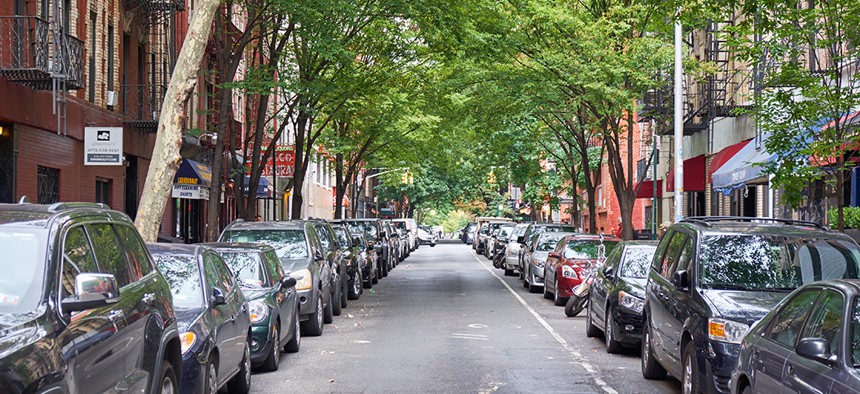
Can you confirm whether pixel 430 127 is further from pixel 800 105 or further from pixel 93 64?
pixel 800 105

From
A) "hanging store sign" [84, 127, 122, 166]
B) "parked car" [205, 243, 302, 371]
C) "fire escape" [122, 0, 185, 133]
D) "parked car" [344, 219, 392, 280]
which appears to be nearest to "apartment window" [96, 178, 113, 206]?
"fire escape" [122, 0, 185, 133]

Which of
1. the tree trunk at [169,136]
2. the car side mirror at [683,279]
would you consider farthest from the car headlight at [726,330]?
the tree trunk at [169,136]

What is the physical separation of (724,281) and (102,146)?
1487 cm

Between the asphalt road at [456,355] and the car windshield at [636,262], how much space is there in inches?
44.0

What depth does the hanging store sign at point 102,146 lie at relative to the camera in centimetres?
2139

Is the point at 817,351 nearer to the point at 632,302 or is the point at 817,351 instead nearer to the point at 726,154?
the point at 632,302

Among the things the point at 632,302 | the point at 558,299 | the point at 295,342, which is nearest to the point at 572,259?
the point at 558,299

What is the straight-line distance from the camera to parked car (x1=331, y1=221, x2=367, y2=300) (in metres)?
22.8

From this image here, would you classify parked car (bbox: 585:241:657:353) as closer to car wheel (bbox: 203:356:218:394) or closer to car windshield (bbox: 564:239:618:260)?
car windshield (bbox: 564:239:618:260)

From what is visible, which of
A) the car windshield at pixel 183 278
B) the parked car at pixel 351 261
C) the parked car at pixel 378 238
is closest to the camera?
the car windshield at pixel 183 278

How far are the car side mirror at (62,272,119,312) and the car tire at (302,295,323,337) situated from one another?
1054 cm

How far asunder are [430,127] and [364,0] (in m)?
17.5

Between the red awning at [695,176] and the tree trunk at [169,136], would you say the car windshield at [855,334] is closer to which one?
the tree trunk at [169,136]

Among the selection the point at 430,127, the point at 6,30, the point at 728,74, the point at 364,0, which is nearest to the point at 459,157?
the point at 430,127
